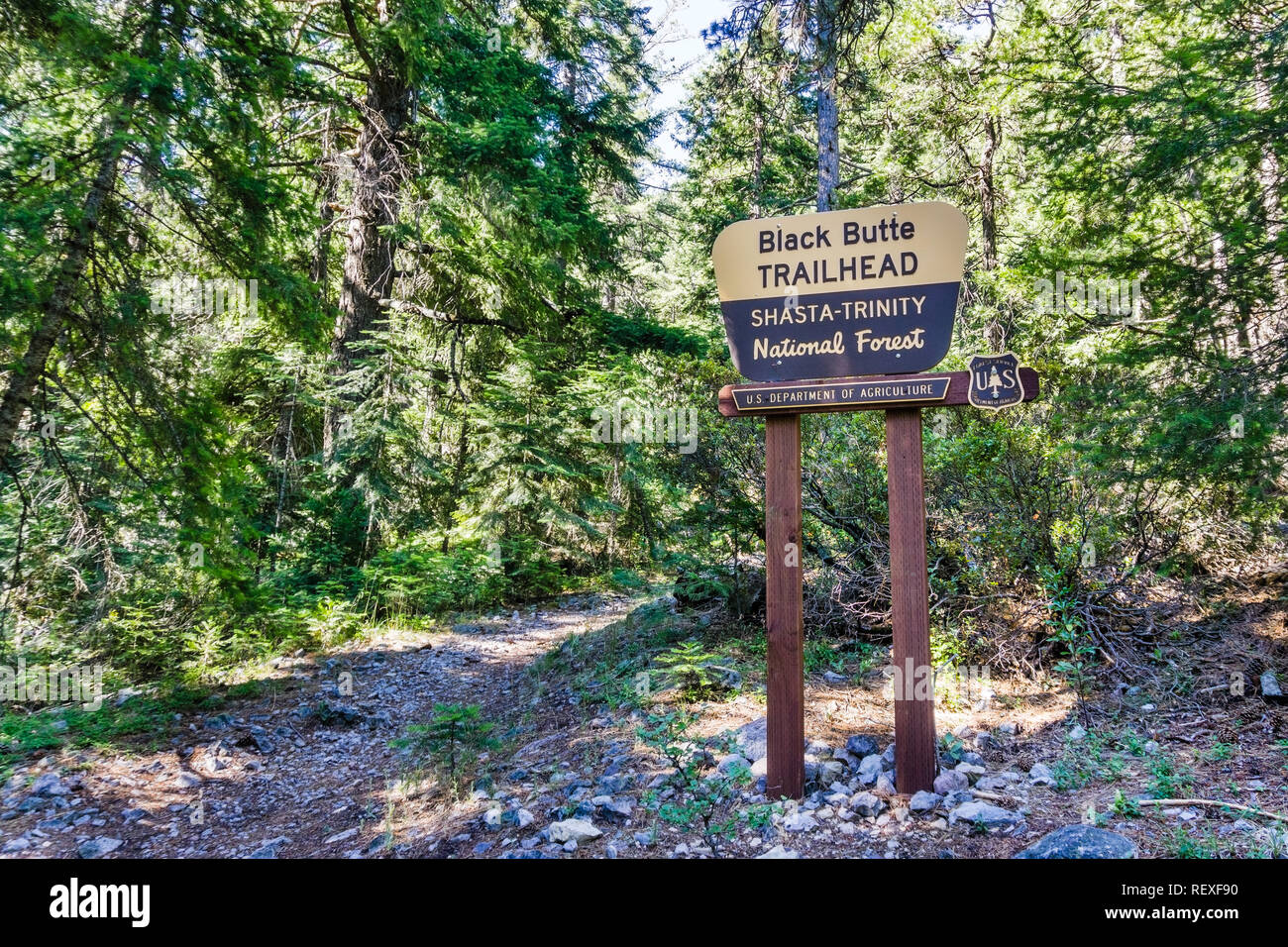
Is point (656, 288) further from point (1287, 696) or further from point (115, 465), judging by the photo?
point (1287, 696)

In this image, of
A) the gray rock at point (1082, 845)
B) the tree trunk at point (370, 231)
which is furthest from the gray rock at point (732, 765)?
the tree trunk at point (370, 231)

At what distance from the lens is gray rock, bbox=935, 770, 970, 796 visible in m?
4.13

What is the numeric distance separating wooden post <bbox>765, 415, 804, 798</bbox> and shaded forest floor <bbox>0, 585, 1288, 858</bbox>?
0.81ft

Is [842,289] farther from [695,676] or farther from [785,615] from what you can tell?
[695,676]

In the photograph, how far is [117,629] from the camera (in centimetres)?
690

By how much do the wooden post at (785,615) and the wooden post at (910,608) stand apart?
162 mm

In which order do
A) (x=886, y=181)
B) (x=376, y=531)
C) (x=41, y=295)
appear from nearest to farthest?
(x=41, y=295) → (x=376, y=531) → (x=886, y=181)

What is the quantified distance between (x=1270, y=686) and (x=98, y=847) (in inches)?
312

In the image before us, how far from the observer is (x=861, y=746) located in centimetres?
481

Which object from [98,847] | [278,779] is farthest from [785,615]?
[98,847]

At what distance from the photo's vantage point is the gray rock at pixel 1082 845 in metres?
3.15
